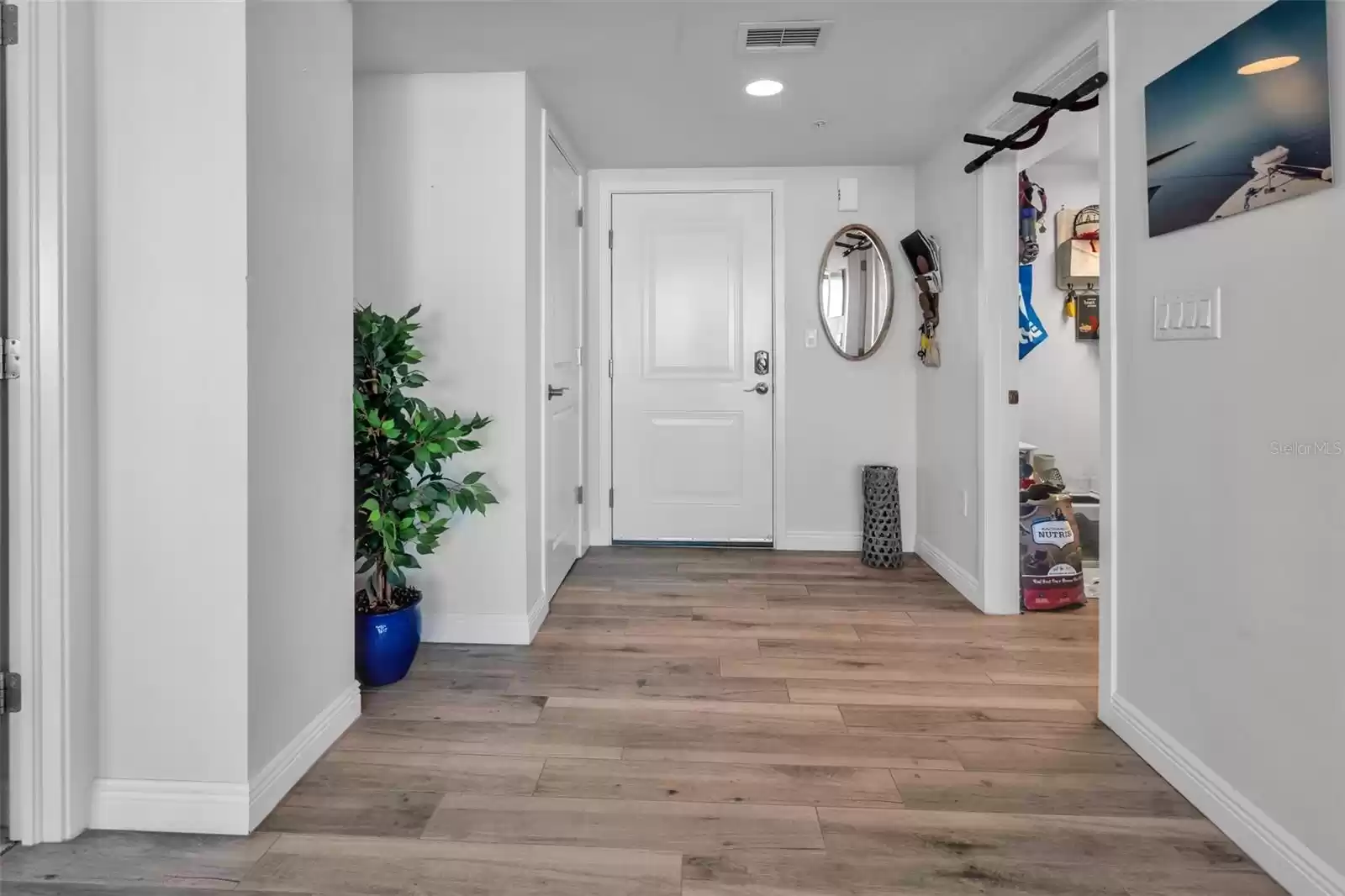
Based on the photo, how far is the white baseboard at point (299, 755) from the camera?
1788 mm

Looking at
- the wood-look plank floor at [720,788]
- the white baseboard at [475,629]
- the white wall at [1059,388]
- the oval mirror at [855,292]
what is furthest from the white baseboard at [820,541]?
the white baseboard at [475,629]

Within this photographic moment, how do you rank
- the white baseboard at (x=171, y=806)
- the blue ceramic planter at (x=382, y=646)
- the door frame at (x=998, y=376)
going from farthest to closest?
the door frame at (x=998, y=376)
the blue ceramic planter at (x=382, y=646)
the white baseboard at (x=171, y=806)

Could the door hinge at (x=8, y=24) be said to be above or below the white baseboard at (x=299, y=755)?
above

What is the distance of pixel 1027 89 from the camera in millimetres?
2908

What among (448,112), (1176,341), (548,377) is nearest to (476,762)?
(548,377)

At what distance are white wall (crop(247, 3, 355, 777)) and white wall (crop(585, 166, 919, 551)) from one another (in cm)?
245

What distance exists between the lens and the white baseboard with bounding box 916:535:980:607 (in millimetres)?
3517

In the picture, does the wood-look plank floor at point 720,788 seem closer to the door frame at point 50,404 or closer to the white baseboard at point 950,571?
the door frame at point 50,404

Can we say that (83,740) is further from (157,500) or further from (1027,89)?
(1027,89)

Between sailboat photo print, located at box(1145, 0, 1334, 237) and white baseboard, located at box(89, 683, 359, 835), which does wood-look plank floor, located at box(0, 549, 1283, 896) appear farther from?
sailboat photo print, located at box(1145, 0, 1334, 237)

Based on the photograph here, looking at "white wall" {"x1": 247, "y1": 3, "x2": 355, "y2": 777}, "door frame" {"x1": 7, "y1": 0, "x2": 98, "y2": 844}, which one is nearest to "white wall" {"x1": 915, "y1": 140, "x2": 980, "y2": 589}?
"white wall" {"x1": 247, "y1": 3, "x2": 355, "y2": 777}

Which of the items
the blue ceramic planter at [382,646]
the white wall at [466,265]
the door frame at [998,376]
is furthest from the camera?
the door frame at [998,376]

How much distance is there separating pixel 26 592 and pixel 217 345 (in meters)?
0.60
